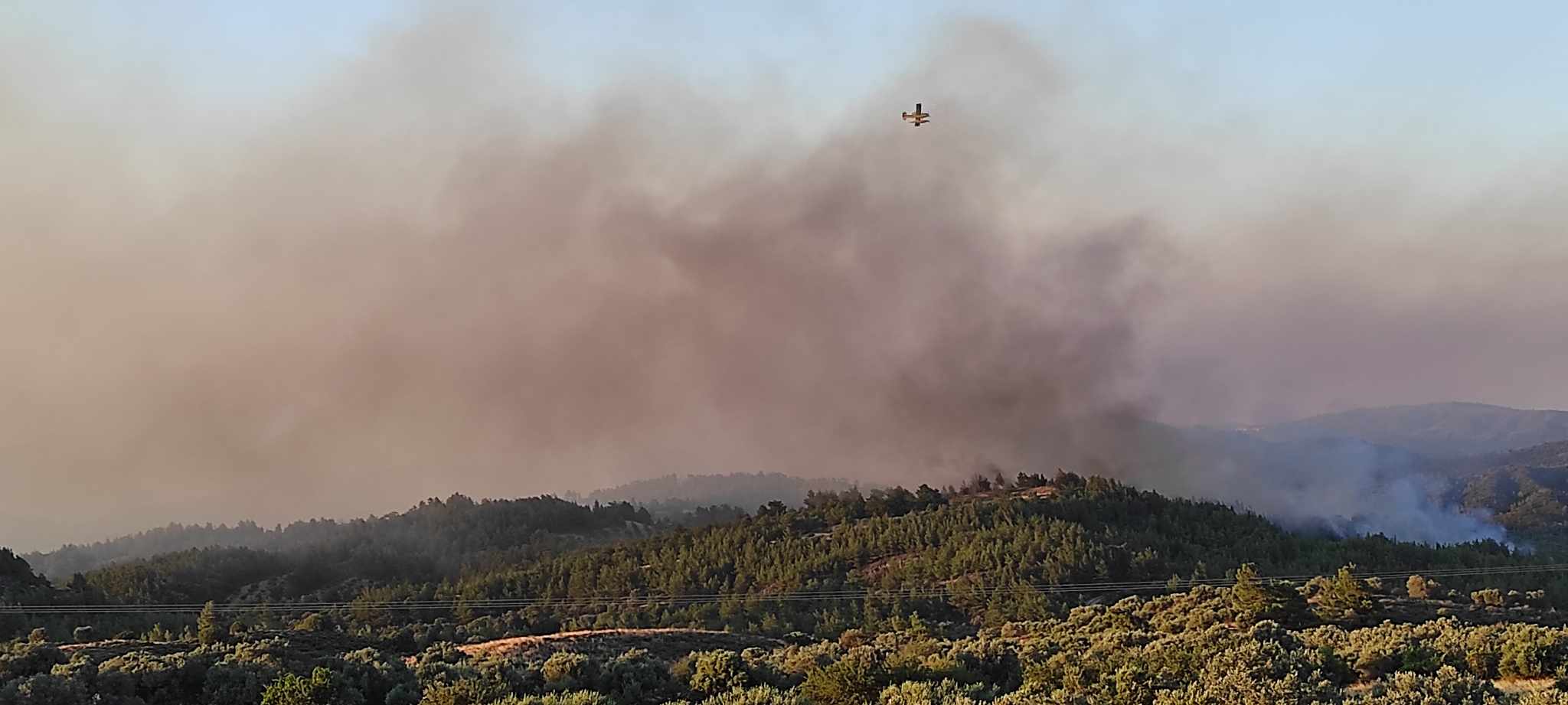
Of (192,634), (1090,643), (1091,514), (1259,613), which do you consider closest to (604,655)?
(1090,643)

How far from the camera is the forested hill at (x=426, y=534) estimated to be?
140375 millimetres

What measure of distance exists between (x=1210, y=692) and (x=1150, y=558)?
80.2 metres

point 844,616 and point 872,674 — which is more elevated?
point 872,674

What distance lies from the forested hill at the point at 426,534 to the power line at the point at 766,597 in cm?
3317

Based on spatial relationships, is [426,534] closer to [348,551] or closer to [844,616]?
[348,551]

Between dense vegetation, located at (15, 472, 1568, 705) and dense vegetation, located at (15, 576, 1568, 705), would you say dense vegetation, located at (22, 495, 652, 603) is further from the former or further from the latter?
dense vegetation, located at (15, 576, 1568, 705)

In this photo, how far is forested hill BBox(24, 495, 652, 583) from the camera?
461 ft

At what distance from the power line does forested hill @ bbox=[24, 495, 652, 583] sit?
109 feet

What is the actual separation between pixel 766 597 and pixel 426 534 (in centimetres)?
8635

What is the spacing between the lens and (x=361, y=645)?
1666 inches

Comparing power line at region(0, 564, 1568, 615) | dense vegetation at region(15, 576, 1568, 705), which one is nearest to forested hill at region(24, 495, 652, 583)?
power line at region(0, 564, 1568, 615)

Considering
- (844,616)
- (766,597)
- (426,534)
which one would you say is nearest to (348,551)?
(426,534)

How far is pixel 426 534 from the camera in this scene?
155625 millimetres

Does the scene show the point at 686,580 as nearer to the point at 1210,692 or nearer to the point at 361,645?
the point at 361,645
